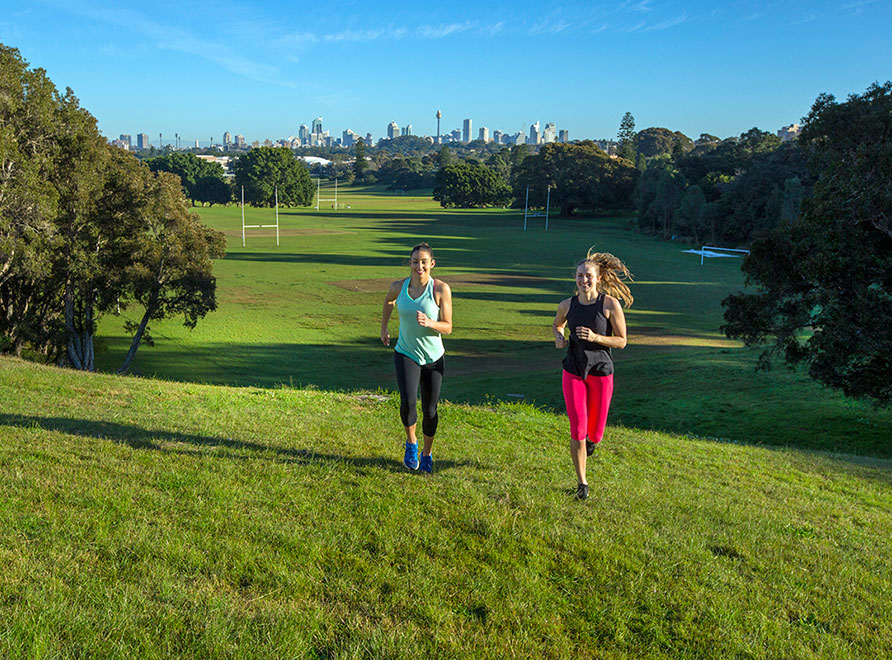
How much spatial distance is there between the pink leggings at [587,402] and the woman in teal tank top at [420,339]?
4.18 feet

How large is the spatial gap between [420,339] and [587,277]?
1702 millimetres

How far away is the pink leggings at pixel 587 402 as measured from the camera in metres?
6.78

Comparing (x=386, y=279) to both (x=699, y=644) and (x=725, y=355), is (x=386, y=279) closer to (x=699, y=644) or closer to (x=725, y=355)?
(x=725, y=355)

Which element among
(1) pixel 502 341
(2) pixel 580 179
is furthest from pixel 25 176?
(2) pixel 580 179

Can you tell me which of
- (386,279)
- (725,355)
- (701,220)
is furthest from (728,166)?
(725,355)

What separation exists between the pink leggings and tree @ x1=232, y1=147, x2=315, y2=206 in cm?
13955

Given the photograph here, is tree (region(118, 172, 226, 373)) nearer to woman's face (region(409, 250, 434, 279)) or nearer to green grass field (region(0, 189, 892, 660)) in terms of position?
green grass field (region(0, 189, 892, 660))

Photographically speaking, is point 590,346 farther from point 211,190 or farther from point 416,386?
point 211,190

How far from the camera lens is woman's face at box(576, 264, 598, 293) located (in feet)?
22.1

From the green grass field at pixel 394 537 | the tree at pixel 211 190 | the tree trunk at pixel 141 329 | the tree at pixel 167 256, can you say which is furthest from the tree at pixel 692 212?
the tree at pixel 211 190

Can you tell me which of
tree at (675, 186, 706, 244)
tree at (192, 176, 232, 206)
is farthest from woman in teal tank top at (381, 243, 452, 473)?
tree at (192, 176, 232, 206)

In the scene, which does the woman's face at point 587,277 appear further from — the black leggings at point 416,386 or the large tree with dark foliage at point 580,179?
the large tree with dark foliage at point 580,179

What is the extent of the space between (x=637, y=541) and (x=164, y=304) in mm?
29732

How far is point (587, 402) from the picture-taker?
6980 millimetres
